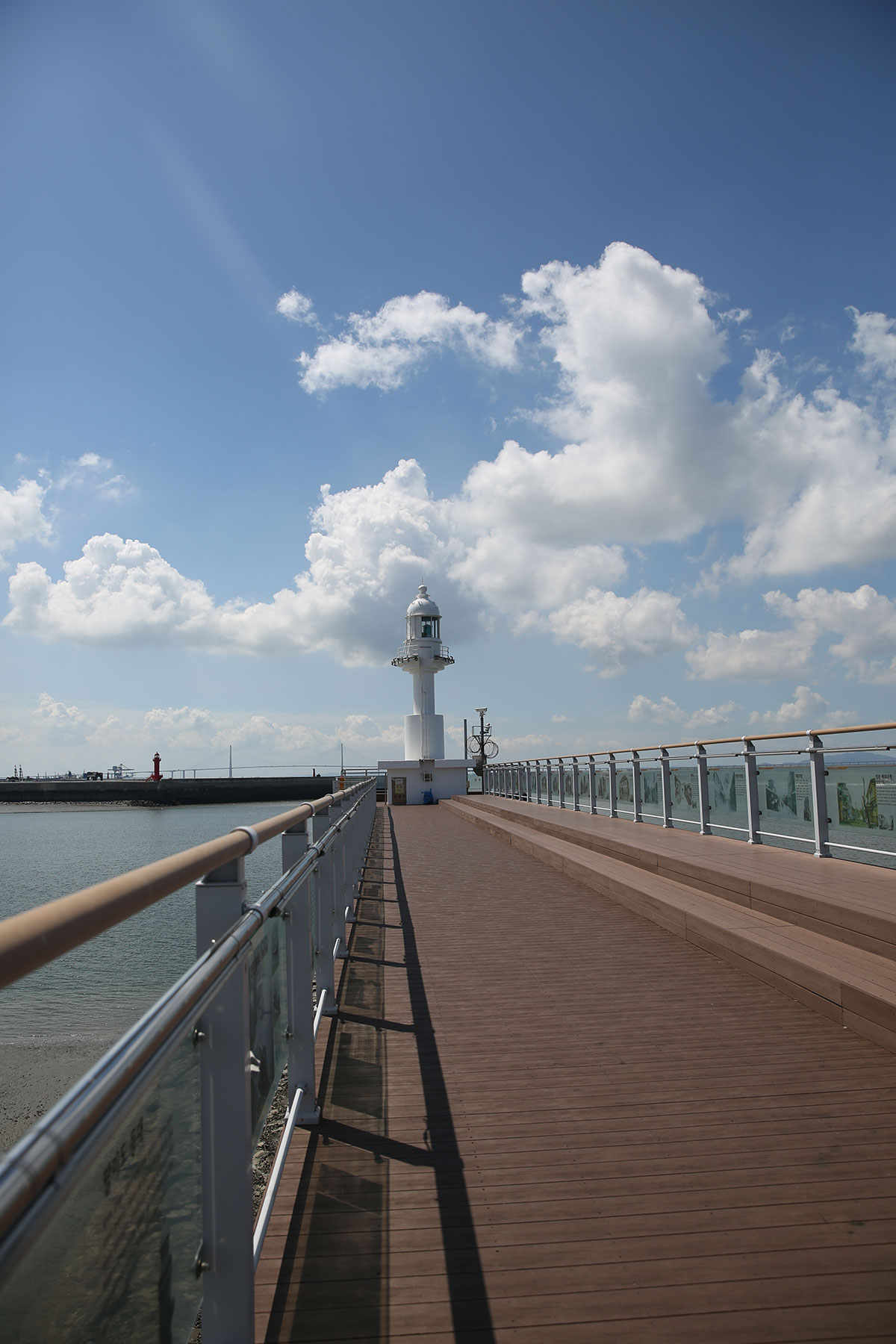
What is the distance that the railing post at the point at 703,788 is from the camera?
423 inches

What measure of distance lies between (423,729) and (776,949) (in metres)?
34.4

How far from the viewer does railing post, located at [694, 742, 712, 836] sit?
1073 centimetres

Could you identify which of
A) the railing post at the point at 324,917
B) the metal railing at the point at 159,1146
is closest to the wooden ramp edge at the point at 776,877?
the railing post at the point at 324,917

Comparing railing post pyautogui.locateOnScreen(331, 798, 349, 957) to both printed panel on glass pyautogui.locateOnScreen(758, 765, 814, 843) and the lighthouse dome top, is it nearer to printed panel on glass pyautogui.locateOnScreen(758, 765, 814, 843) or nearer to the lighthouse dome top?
printed panel on glass pyautogui.locateOnScreen(758, 765, 814, 843)

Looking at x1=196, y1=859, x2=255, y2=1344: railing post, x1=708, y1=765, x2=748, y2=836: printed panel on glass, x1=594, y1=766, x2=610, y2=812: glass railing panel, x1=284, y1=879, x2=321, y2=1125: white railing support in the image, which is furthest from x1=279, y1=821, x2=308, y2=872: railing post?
x1=594, y1=766, x2=610, y2=812: glass railing panel

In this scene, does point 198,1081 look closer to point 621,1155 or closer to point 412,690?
point 621,1155

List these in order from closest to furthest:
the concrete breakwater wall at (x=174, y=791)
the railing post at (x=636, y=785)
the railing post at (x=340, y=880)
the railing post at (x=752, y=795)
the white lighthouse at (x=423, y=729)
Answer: the railing post at (x=340, y=880) → the railing post at (x=752, y=795) → the railing post at (x=636, y=785) → the white lighthouse at (x=423, y=729) → the concrete breakwater wall at (x=174, y=791)

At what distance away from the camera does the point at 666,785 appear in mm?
12281

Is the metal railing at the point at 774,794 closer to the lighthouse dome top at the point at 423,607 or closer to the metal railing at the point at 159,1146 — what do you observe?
the metal railing at the point at 159,1146

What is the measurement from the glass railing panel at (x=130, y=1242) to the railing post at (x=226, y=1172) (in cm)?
5

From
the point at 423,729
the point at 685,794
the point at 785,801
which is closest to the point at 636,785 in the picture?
the point at 685,794

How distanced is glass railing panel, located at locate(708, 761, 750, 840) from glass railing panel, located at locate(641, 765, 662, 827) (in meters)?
1.76

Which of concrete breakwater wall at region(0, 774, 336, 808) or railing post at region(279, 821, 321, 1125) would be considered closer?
railing post at region(279, 821, 321, 1125)

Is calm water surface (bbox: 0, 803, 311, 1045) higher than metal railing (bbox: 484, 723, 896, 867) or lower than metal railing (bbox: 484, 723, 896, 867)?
lower
